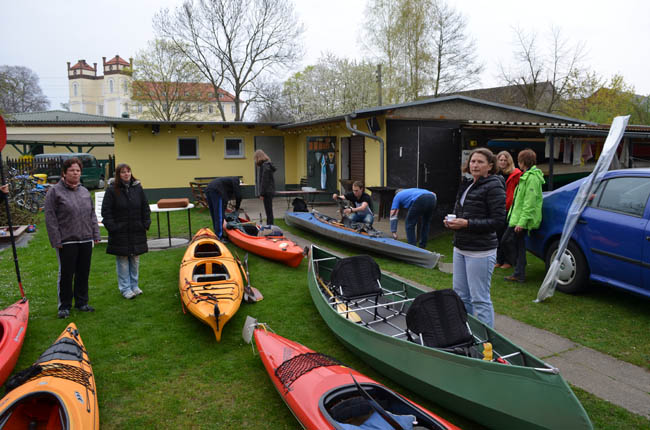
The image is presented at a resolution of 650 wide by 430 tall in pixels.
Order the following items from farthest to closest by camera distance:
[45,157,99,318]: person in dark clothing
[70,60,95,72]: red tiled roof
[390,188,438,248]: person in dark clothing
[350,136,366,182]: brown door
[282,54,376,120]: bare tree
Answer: [70,60,95,72]: red tiled roof
[282,54,376,120]: bare tree
[350,136,366,182]: brown door
[390,188,438,248]: person in dark clothing
[45,157,99,318]: person in dark clothing

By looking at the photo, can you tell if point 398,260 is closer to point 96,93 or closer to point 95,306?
point 95,306

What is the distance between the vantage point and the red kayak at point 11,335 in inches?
154

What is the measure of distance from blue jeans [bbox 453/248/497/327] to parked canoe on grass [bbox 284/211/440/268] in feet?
10.7

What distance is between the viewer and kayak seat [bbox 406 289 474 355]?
366 centimetres

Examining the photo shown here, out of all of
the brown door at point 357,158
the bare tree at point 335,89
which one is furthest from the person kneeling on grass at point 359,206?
the bare tree at point 335,89

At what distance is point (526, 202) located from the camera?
616cm

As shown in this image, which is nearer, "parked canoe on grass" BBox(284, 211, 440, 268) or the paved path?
the paved path

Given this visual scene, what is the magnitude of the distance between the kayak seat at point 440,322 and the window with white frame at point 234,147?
14517 mm

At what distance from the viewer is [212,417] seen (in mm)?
3451

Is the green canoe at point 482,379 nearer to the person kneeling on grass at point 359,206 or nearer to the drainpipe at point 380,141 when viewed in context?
the person kneeling on grass at point 359,206

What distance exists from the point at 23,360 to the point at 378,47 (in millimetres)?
25404

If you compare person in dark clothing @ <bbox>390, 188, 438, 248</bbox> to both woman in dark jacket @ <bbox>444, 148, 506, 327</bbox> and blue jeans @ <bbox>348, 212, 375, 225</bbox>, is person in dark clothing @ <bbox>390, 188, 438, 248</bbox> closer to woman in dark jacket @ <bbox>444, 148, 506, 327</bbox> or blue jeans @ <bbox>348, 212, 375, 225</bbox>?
blue jeans @ <bbox>348, 212, 375, 225</bbox>

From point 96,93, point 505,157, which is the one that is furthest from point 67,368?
point 96,93

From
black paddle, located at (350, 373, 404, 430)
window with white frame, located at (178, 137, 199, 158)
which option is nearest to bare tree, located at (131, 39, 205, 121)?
window with white frame, located at (178, 137, 199, 158)
